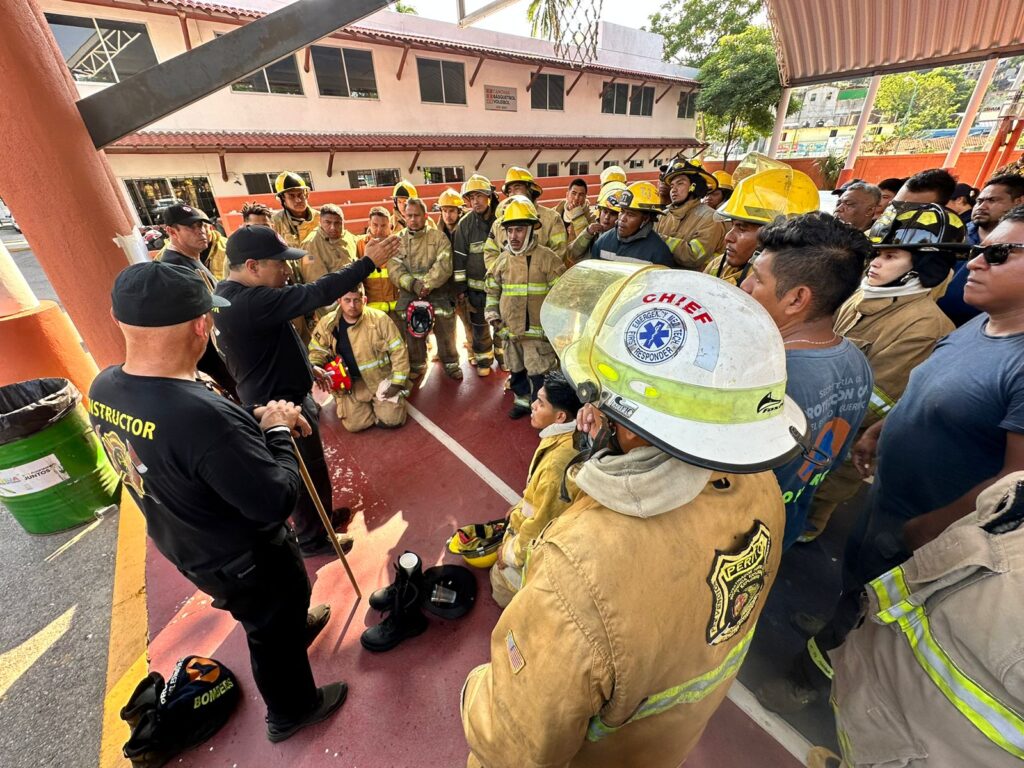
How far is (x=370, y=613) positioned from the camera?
2787 millimetres

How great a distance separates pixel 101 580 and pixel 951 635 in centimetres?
468

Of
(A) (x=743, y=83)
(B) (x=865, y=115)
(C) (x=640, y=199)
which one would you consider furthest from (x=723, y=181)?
(A) (x=743, y=83)

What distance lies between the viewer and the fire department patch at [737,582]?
1.03m

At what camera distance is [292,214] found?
239 inches

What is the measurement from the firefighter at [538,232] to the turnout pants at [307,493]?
2720 millimetres

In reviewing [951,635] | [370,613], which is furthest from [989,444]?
[370,613]

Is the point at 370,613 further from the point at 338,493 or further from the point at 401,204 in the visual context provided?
the point at 401,204

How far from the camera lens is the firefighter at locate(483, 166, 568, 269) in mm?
4988

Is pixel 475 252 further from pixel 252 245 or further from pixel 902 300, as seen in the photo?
pixel 902 300

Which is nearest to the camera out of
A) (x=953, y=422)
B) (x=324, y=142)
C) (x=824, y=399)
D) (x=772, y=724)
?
(x=824, y=399)

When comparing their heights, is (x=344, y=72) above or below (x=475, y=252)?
above

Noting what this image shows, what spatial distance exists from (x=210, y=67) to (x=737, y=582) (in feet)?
10.00

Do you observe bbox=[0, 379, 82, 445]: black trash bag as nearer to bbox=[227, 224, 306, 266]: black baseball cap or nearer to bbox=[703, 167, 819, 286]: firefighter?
bbox=[227, 224, 306, 266]: black baseball cap

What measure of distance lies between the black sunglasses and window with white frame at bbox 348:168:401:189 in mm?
16337
